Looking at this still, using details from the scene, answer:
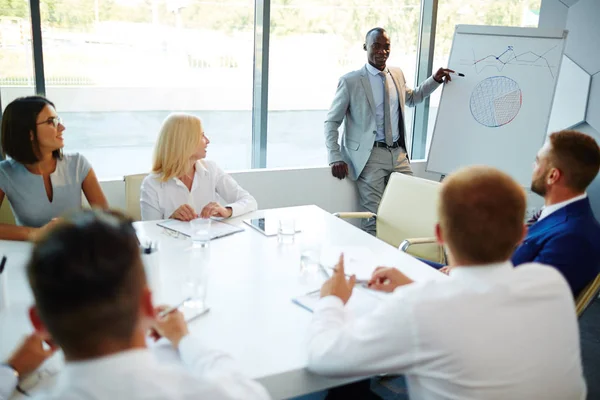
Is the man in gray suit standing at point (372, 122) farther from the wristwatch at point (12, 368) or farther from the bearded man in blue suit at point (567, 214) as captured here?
the wristwatch at point (12, 368)

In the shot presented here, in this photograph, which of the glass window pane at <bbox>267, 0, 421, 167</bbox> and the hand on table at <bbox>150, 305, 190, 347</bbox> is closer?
the hand on table at <bbox>150, 305, 190, 347</bbox>

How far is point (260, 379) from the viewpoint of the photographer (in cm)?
142

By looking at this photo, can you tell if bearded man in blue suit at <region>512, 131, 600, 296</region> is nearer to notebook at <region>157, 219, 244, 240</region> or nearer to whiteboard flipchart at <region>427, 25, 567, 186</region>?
notebook at <region>157, 219, 244, 240</region>

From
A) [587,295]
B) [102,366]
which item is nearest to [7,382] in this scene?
[102,366]

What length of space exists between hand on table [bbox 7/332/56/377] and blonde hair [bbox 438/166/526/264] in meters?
0.99

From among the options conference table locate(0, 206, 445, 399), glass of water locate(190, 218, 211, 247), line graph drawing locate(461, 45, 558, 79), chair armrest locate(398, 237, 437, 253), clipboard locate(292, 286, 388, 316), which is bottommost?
chair armrest locate(398, 237, 437, 253)

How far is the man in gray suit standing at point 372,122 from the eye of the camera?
415 cm

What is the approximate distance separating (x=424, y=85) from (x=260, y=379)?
134 inches

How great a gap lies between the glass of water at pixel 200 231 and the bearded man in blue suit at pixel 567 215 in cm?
121

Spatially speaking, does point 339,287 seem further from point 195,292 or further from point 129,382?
point 129,382

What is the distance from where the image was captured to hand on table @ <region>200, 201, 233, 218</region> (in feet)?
8.71

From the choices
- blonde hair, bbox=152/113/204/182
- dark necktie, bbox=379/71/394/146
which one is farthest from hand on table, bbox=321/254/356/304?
dark necktie, bbox=379/71/394/146

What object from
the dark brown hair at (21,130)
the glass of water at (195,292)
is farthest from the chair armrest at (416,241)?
the dark brown hair at (21,130)

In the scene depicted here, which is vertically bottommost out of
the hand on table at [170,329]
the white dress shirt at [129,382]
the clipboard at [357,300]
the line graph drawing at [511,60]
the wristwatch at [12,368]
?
the clipboard at [357,300]
